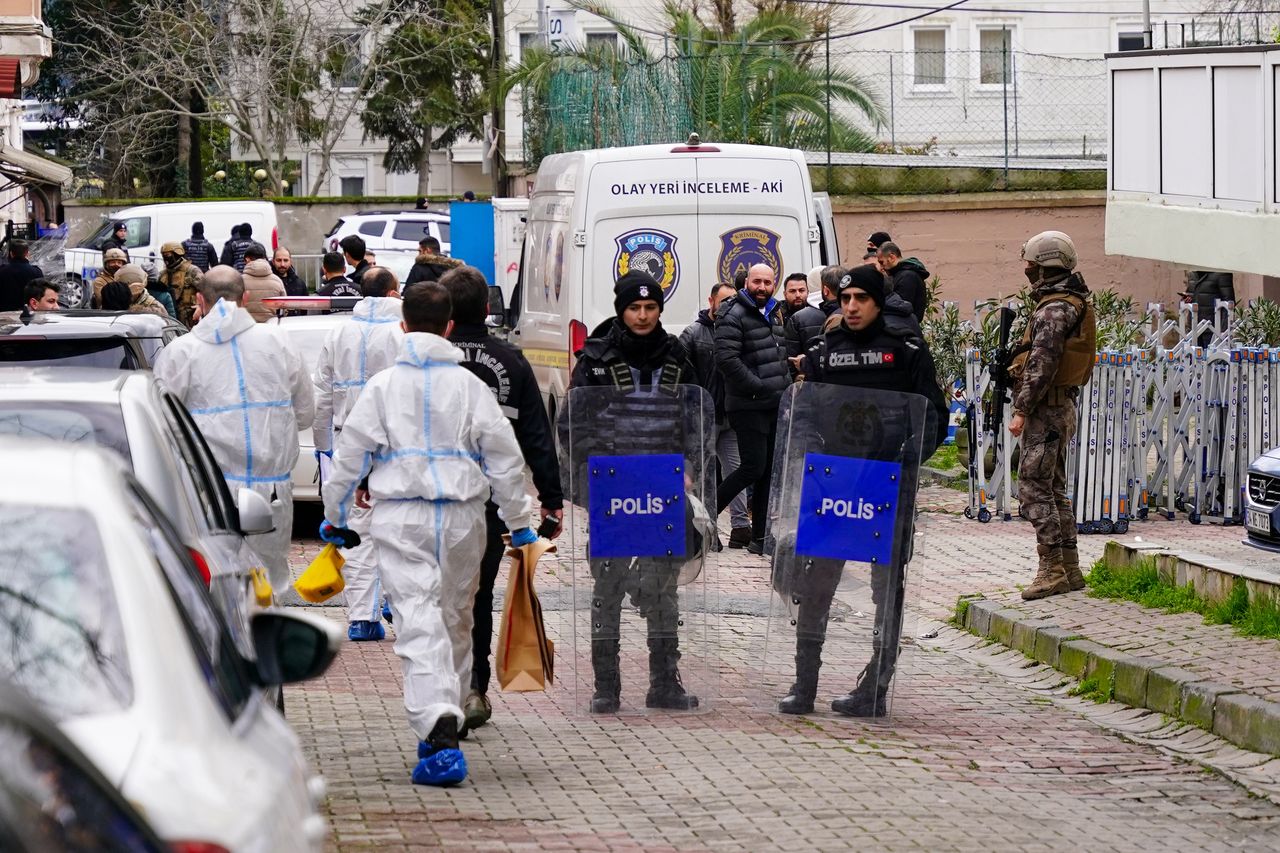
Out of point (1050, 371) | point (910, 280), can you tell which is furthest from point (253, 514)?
point (910, 280)

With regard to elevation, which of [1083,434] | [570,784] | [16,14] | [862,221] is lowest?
[570,784]

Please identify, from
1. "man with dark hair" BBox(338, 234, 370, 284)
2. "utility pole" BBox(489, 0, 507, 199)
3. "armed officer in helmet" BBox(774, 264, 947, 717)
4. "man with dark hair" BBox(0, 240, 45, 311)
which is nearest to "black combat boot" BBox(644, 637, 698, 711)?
"armed officer in helmet" BBox(774, 264, 947, 717)

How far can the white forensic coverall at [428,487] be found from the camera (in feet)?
23.3

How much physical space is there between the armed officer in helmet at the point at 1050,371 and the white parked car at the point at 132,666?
23.6 ft

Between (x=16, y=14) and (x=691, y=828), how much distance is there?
859 inches

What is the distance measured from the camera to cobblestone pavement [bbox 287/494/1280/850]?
6645mm

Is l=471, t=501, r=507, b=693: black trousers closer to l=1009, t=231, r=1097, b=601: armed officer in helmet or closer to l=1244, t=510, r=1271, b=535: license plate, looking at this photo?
l=1009, t=231, r=1097, b=601: armed officer in helmet

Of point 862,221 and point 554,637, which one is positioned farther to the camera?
point 862,221

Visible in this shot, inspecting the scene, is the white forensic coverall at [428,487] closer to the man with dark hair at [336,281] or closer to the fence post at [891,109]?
the man with dark hair at [336,281]

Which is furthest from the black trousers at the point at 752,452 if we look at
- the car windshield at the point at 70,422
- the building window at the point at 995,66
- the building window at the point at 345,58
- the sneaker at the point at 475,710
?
the building window at the point at 345,58

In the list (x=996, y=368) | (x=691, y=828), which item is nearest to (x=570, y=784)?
(x=691, y=828)

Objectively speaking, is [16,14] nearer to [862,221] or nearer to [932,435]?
[862,221]

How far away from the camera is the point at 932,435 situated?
8.65 metres

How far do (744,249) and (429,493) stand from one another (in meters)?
8.35
